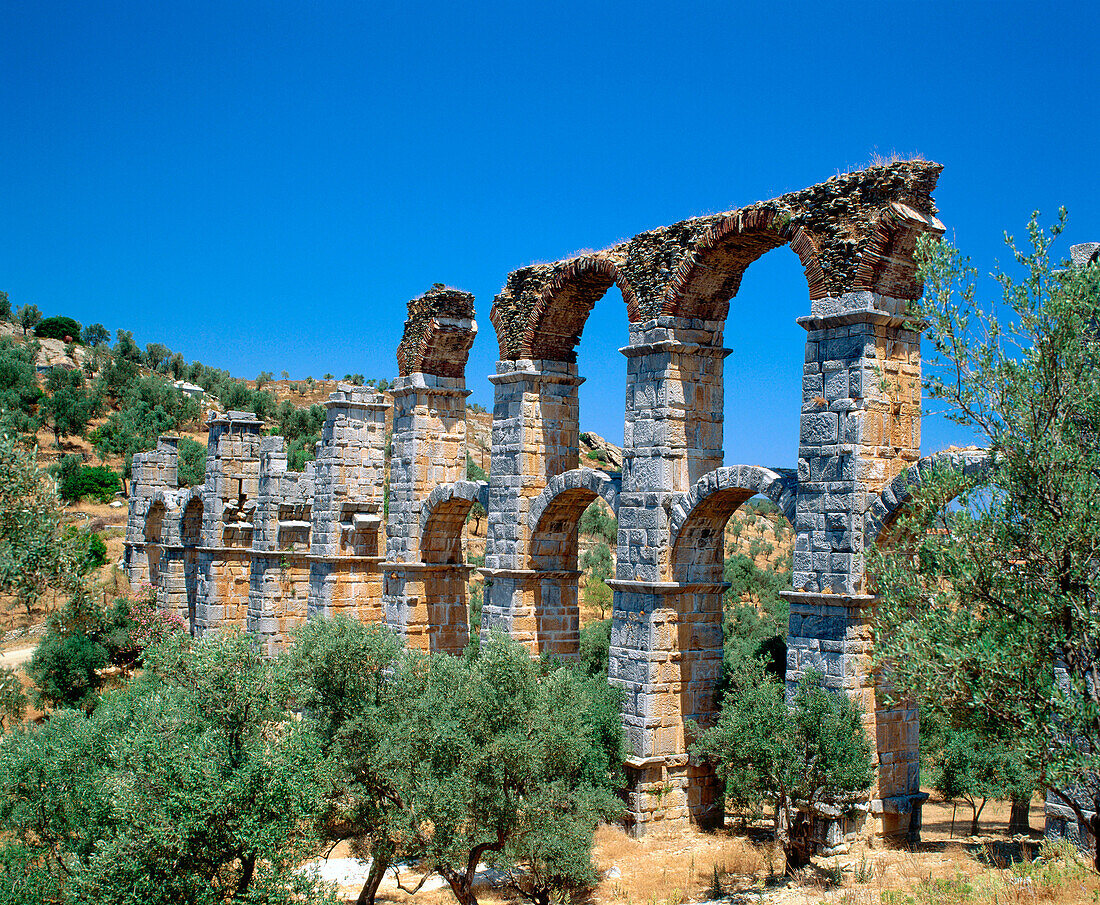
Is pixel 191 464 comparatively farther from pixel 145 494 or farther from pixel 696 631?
pixel 696 631

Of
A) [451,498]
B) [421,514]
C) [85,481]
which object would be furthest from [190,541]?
[85,481]

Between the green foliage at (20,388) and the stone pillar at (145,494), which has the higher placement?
the green foliage at (20,388)

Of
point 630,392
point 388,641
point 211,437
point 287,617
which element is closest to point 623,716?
point 388,641

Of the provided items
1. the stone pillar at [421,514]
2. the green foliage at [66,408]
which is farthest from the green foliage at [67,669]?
the green foliage at [66,408]

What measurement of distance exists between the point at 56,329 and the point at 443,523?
50.4m

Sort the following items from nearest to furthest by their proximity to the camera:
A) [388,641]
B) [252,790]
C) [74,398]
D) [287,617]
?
[252,790]
[388,641]
[287,617]
[74,398]

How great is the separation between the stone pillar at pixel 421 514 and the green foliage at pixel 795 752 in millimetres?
7990

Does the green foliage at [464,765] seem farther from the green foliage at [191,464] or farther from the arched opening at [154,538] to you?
the green foliage at [191,464]

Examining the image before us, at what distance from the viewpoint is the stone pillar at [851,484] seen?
1204 cm

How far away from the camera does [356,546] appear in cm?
2111

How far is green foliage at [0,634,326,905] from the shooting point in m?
9.27

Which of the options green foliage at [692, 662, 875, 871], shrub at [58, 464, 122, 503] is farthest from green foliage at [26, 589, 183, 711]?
shrub at [58, 464, 122, 503]

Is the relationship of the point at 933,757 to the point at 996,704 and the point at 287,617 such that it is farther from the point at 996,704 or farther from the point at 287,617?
the point at 287,617

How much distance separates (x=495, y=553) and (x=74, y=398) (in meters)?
36.7
